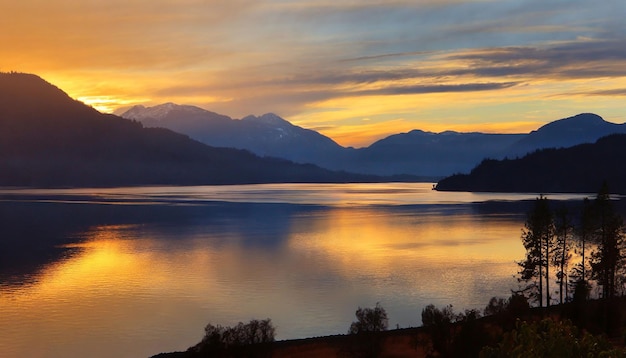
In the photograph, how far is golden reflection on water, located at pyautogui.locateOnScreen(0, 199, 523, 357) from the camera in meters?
55.3

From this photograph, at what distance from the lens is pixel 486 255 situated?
102 m

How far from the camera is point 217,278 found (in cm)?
8044

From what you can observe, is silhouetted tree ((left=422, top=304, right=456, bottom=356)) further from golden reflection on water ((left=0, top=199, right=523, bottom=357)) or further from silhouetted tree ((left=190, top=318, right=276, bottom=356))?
silhouetted tree ((left=190, top=318, right=276, bottom=356))

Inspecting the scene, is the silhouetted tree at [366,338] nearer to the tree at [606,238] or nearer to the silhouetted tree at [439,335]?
the silhouetted tree at [439,335]

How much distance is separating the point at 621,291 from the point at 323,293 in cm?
3163

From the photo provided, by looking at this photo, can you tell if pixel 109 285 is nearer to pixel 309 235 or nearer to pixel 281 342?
pixel 281 342

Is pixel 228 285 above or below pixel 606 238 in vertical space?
below

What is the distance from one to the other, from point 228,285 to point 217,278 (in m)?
5.29

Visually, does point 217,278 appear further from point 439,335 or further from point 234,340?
point 439,335

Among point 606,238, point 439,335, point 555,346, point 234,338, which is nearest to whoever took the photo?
point 555,346

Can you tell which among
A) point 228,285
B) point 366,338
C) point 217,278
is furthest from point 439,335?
point 217,278

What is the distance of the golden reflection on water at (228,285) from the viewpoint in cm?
5531

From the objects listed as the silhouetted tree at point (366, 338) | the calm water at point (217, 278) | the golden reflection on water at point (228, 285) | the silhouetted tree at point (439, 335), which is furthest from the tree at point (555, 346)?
the golden reflection on water at point (228, 285)

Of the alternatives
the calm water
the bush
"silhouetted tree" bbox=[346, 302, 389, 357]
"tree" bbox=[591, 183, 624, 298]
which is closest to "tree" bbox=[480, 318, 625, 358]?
"silhouetted tree" bbox=[346, 302, 389, 357]
